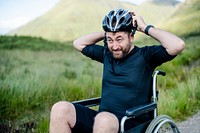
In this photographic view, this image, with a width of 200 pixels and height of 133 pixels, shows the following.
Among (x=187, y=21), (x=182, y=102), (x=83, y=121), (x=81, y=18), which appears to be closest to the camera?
(x=83, y=121)

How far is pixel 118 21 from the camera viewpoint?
3391mm

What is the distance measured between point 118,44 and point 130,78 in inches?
11.8

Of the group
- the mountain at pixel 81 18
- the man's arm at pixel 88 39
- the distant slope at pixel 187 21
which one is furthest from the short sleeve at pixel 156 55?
the mountain at pixel 81 18

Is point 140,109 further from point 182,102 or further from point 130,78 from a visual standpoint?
point 182,102

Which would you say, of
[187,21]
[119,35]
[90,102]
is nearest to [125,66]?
[119,35]

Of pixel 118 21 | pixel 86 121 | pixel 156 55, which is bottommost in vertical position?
pixel 86 121

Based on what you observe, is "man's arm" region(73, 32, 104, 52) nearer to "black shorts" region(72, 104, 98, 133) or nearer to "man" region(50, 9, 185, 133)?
"man" region(50, 9, 185, 133)

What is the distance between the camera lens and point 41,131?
16.6 feet

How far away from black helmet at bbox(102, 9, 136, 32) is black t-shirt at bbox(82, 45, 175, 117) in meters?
0.21

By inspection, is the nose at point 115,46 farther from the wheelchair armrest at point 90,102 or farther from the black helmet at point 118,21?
the wheelchair armrest at point 90,102

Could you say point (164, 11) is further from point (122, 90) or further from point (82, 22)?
point (122, 90)

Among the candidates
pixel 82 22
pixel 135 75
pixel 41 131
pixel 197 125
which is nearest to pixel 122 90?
pixel 135 75

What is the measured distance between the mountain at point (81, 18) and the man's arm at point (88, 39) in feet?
371

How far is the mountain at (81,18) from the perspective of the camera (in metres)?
128
